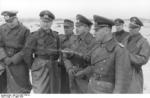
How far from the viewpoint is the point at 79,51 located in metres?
5.95

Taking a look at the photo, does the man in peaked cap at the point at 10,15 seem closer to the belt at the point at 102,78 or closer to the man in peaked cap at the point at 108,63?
the man in peaked cap at the point at 108,63

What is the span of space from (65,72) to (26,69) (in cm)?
69

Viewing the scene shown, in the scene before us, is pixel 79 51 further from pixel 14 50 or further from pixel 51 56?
pixel 14 50

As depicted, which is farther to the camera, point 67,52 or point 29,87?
point 29,87

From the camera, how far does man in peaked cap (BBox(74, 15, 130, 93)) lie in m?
4.20

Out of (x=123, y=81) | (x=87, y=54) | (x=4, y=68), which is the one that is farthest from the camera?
(x=4, y=68)

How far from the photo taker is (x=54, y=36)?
239 inches

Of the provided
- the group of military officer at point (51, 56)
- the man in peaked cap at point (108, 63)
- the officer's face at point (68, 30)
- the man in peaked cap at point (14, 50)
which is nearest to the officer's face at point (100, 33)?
the man in peaked cap at point (108, 63)

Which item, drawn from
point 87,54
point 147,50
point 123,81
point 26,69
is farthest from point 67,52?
point 123,81

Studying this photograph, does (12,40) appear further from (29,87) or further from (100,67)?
(100,67)

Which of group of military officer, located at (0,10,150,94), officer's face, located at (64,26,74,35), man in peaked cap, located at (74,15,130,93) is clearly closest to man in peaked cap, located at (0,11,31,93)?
group of military officer, located at (0,10,150,94)

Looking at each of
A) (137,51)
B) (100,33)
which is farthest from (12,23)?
(100,33)

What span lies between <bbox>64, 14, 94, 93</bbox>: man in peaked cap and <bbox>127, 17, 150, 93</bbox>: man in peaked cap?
0.68 metres

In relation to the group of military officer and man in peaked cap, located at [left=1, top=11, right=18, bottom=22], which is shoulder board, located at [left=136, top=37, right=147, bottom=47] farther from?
man in peaked cap, located at [left=1, top=11, right=18, bottom=22]
